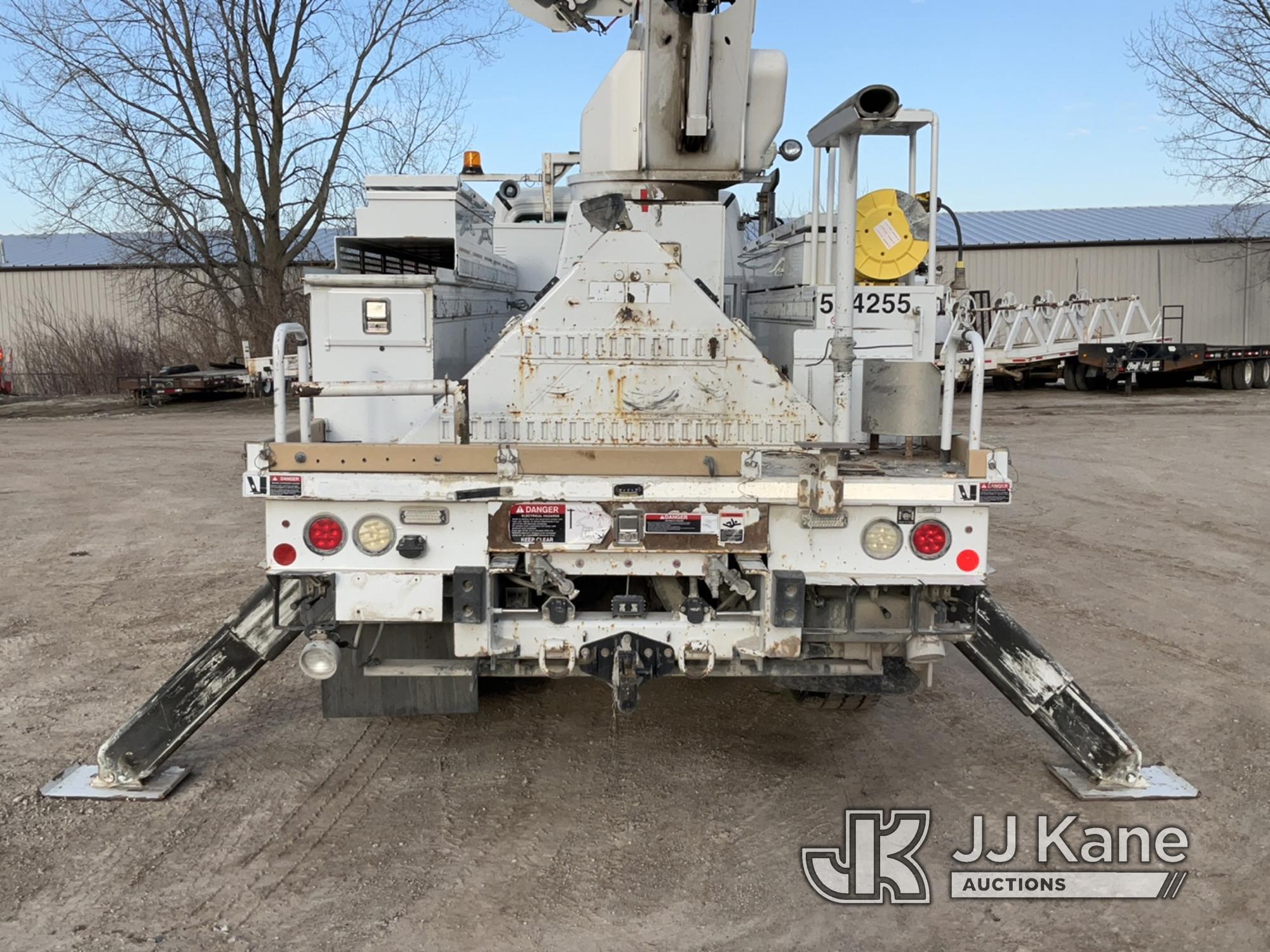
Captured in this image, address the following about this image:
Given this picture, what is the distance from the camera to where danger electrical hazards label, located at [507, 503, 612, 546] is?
402 centimetres

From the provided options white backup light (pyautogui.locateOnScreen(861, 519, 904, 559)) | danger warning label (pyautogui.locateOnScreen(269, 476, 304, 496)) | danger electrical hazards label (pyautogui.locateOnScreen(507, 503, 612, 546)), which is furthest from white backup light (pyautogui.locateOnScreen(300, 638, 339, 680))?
white backup light (pyautogui.locateOnScreen(861, 519, 904, 559))

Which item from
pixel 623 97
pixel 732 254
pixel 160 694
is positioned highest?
pixel 623 97

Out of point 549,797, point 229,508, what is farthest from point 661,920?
point 229,508

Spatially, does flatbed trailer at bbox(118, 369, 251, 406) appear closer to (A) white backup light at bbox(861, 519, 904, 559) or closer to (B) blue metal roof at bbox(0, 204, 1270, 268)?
(B) blue metal roof at bbox(0, 204, 1270, 268)

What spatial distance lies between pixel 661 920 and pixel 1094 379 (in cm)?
2387

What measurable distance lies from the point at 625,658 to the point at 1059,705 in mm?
1825

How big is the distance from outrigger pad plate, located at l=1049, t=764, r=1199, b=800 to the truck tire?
0.89m

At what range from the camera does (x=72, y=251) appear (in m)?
36.5

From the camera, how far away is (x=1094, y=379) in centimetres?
2509

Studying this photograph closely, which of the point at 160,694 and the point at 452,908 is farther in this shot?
the point at 160,694

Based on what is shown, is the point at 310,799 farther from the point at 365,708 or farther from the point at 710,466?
the point at 710,466

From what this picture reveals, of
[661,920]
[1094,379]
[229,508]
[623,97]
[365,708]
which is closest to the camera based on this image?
[661,920]

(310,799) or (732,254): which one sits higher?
(732,254)

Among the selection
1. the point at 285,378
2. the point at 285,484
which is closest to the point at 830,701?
the point at 285,484
